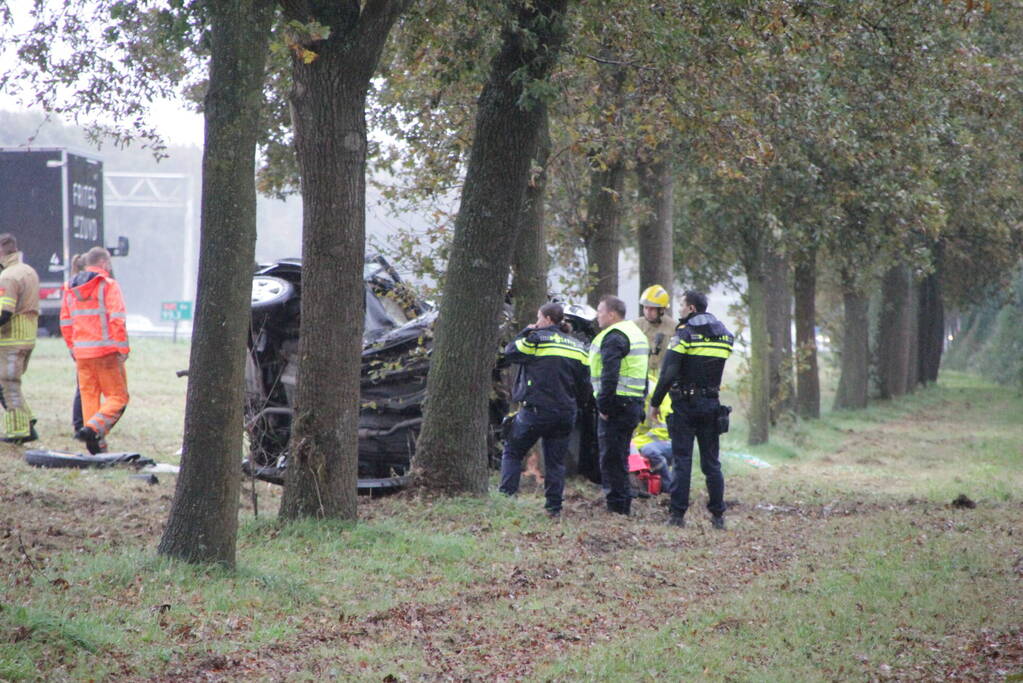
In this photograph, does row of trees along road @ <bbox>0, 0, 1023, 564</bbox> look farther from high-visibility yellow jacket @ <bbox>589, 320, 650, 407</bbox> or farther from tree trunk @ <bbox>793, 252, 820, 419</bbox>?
tree trunk @ <bbox>793, 252, 820, 419</bbox>

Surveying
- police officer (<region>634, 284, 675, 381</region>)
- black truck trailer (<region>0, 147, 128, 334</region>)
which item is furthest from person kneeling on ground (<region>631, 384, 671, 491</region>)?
black truck trailer (<region>0, 147, 128, 334</region>)

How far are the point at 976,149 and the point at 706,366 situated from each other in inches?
320

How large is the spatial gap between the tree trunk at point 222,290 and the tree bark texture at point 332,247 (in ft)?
4.71

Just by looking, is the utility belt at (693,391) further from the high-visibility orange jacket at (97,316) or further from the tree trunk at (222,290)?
the high-visibility orange jacket at (97,316)

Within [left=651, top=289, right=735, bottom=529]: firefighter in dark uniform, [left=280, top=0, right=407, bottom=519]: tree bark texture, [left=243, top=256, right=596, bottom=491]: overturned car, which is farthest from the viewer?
[left=243, top=256, right=596, bottom=491]: overturned car

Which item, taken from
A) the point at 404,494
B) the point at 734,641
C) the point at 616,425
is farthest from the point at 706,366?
the point at 734,641

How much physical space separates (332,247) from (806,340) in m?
16.5

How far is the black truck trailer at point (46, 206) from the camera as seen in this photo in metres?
24.6

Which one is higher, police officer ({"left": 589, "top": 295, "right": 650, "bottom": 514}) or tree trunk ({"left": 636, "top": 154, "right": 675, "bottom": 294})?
tree trunk ({"left": 636, "top": 154, "right": 675, "bottom": 294})

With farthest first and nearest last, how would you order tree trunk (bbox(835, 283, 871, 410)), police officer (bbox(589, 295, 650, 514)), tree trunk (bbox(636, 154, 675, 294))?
tree trunk (bbox(835, 283, 871, 410)), tree trunk (bbox(636, 154, 675, 294)), police officer (bbox(589, 295, 650, 514))

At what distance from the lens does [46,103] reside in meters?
9.64

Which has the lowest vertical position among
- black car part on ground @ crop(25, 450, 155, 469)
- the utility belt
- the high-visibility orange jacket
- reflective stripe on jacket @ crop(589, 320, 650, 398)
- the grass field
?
the grass field

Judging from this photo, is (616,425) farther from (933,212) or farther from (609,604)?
(933,212)

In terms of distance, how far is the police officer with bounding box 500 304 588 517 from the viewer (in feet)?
32.8
